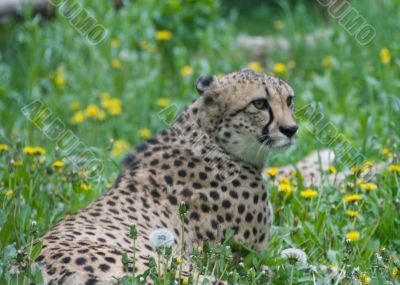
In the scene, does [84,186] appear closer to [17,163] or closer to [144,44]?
[17,163]

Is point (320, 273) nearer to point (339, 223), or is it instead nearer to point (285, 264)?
point (285, 264)

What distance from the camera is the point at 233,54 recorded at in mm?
8070

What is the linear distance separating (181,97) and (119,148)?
119cm

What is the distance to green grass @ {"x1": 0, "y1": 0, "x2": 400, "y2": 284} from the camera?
460 cm

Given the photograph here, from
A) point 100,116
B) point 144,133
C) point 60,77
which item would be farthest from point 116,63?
point 144,133

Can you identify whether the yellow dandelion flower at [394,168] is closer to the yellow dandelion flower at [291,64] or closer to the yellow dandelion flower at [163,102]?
the yellow dandelion flower at [163,102]

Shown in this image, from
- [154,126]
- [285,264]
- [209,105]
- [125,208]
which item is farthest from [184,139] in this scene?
[154,126]

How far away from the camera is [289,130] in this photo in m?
4.38

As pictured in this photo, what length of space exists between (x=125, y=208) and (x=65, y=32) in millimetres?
4047

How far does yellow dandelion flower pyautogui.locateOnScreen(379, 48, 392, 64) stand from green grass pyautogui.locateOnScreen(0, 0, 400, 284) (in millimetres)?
42

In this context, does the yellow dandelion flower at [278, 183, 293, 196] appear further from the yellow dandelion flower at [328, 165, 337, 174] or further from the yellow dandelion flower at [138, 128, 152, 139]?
the yellow dandelion flower at [138, 128, 152, 139]

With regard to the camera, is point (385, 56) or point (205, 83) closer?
point (205, 83)

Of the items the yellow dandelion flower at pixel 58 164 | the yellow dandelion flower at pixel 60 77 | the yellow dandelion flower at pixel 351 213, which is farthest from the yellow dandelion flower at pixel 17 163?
the yellow dandelion flower at pixel 60 77

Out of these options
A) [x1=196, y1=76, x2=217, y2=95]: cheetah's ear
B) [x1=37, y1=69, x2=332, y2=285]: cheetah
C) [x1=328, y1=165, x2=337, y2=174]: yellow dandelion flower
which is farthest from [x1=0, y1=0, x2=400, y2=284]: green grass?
[x1=196, y1=76, x2=217, y2=95]: cheetah's ear
